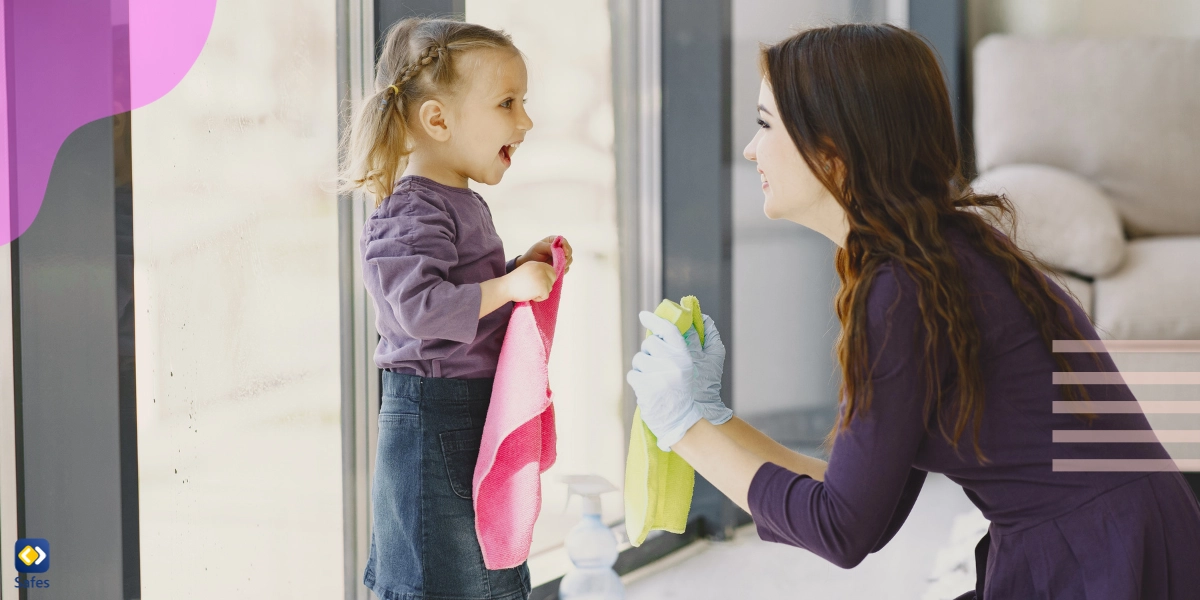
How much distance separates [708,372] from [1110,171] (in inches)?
68.8

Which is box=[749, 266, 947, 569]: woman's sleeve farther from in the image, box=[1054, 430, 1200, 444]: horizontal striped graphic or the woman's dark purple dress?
box=[1054, 430, 1200, 444]: horizontal striped graphic

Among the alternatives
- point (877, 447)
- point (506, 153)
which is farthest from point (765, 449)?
point (506, 153)

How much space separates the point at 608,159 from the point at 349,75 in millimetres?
756

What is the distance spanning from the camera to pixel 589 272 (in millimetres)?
1825

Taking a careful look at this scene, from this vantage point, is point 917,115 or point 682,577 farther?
point 682,577

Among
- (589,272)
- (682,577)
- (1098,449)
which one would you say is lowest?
(682,577)

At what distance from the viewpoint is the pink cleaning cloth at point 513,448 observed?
0.97m

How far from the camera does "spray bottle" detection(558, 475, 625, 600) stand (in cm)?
144

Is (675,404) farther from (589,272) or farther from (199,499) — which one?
(589,272)

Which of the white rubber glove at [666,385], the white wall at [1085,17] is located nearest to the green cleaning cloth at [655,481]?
the white rubber glove at [666,385]

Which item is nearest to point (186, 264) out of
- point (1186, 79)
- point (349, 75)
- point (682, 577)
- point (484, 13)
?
point (349, 75)

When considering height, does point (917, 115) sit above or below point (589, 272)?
above

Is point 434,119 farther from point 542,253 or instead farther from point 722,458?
point 722,458

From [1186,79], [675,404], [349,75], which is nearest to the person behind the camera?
[675,404]
